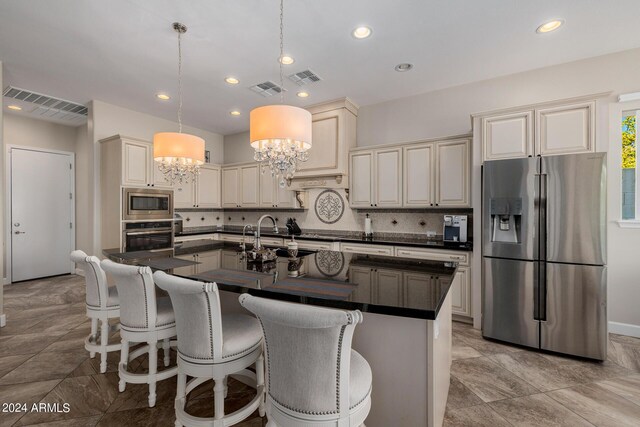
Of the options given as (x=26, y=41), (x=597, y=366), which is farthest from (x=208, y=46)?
(x=597, y=366)

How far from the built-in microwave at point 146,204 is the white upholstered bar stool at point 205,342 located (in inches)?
124

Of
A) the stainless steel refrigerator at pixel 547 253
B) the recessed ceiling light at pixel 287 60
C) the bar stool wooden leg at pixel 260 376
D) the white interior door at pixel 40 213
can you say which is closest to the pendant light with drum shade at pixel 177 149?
the recessed ceiling light at pixel 287 60

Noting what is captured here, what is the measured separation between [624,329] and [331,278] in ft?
11.2

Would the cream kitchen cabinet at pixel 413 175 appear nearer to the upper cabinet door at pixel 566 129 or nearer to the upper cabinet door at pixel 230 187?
the upper cabinet door at pixel 566 129

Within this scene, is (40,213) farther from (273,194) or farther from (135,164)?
(273,194)

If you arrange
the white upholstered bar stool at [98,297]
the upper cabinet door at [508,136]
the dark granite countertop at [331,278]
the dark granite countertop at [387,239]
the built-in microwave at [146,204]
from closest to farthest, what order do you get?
the dark granite countertop at [331,278] → the white upholstered bar stool at [98,297] → the upper cabinet door at [508,136] → the dark granite countertop at [387,239] → the built-in microwave at [146,204]

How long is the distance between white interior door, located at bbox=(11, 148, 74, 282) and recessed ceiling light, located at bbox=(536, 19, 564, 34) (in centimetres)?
744

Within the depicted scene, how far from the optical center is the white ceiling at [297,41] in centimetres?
234

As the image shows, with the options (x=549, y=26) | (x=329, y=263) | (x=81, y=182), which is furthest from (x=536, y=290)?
(x=81, y=182)

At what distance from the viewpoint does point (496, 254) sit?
2.92 meters

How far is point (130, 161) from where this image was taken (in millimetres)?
4129

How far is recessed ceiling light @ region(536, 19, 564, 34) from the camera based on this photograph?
2.50 m

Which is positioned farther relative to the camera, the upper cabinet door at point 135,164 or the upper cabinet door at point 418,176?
the upper cabinet door at point 135,164

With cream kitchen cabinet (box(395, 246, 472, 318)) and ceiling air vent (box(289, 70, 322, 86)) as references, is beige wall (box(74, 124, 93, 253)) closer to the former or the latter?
ceiling air vent (box(289, 70, 322, 86))
